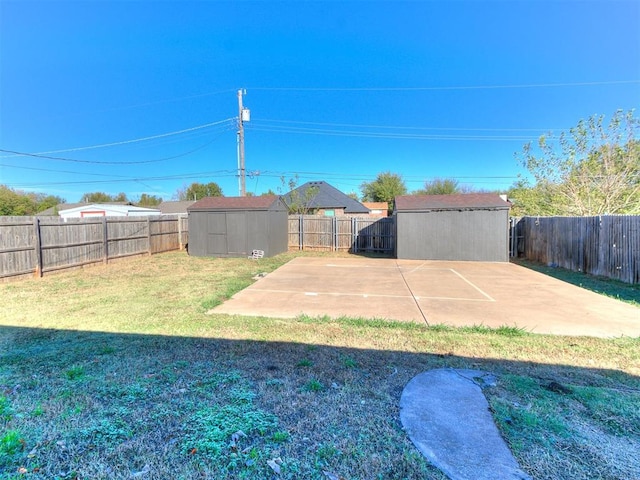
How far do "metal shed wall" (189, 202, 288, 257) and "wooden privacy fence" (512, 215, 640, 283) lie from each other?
10.9 metres

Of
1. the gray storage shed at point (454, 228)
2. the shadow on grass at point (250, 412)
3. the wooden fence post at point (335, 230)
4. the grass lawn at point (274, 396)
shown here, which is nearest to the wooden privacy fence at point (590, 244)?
the gray storage shed at point (454, 228)

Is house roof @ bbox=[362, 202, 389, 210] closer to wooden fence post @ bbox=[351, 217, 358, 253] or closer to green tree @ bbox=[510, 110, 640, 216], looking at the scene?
wooden fence post @ bbox=[351, 217, 358, 253]

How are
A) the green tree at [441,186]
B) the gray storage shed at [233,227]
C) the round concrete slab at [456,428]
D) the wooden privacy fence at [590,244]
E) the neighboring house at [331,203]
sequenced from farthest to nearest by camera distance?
1. the green tree at [441,186]
2. the neighboring house at [331,203]
3. the gray storage shed at [233,227]
4. the wooden privacy fence at [590,244]
5. the round concrete slab at [456,428]

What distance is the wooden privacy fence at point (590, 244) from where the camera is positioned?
277 inches

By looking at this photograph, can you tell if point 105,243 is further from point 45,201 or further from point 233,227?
point 45,201

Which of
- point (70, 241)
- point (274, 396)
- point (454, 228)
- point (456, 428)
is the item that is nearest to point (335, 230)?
point (454, 228)

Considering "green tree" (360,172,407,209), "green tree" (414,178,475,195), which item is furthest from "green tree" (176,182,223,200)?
"green tree" (414,178,475,195)

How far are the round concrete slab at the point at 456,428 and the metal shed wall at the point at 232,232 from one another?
33.7 ft

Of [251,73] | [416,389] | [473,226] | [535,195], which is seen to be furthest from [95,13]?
[535,195]

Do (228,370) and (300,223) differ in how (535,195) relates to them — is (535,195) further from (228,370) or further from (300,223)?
(228,370)

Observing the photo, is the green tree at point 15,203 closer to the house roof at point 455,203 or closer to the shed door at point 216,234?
the shed door at point 216,234

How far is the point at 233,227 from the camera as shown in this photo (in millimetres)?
12492

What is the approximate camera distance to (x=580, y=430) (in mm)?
1943

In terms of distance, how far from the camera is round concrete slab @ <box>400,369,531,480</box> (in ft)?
5.31
